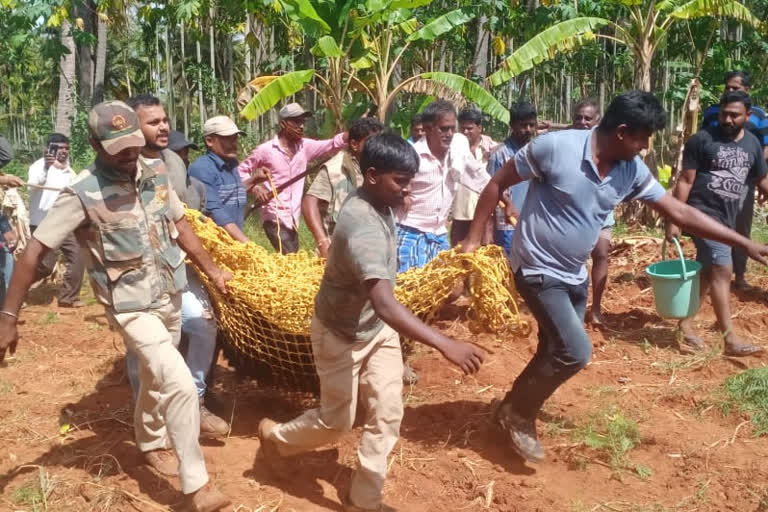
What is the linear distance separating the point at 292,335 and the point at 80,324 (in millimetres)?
3445

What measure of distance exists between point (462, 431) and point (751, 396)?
1770 mm

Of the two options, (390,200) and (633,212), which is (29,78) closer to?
(633,212)

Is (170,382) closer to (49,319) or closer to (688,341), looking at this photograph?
(688,341)

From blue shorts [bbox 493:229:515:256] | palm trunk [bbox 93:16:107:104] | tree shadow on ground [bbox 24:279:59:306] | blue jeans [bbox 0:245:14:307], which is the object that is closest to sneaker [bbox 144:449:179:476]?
blue jeans [bbox 0:245:14:307]

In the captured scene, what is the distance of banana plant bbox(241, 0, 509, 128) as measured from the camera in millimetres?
8688

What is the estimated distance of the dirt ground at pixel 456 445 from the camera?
352cm

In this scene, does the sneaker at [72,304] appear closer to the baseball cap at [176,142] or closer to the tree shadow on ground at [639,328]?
the baseball cap at [176,142]

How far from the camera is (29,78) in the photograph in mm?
37719

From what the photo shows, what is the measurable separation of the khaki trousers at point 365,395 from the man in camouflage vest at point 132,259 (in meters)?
0.56

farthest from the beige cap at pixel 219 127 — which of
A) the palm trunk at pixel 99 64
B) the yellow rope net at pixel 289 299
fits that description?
the palm trunk at pixel 99 64

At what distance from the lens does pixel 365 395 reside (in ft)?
10.9

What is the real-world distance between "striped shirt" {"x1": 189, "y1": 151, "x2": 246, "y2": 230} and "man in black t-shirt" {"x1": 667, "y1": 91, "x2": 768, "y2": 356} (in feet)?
10.1

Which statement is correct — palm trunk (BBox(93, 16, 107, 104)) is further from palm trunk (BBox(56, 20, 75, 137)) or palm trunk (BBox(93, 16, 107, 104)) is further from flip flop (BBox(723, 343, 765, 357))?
flip flop (BBox(723, 343, 765, 357))

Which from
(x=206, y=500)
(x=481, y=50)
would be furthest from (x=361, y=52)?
(x=481, y=50)
